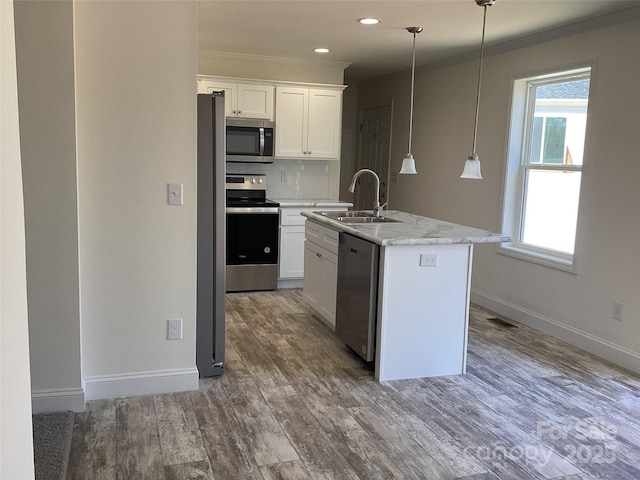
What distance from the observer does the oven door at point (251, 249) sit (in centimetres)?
537

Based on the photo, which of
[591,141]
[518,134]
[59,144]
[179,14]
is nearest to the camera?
[59,144]

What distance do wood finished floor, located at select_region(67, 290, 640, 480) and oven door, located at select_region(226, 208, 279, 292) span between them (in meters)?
1.62

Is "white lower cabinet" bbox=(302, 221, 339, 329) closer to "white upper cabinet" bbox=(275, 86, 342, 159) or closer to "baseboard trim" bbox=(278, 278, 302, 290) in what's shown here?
"baseboard trim" bbox=(278, 278, 302, 290)

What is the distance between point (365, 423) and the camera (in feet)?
9.45

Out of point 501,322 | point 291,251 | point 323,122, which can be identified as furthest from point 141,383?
point 323,122

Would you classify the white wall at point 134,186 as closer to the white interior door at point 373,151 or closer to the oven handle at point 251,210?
the oven handle at point 251,210

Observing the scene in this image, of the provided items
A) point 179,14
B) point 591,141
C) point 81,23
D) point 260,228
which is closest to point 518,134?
point 591,141

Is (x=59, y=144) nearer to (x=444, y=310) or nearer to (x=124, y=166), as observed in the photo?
(x=124, y=166)

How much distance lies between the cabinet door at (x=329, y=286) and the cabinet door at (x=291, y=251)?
4.38 feet

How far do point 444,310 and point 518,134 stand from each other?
2141 millimetres

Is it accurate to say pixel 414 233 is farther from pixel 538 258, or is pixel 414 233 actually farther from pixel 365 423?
pixel 538 258

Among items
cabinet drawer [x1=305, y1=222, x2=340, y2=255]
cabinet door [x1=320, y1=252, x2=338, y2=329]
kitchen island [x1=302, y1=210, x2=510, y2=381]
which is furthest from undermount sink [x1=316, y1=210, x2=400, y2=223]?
kitchen island [x1=302, y1=210, x2=510, y2=381]

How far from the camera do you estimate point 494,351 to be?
4.02 meters

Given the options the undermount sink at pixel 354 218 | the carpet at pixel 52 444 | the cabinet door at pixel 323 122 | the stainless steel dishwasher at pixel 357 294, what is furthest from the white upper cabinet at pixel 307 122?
the carpet at pixel 52 444
